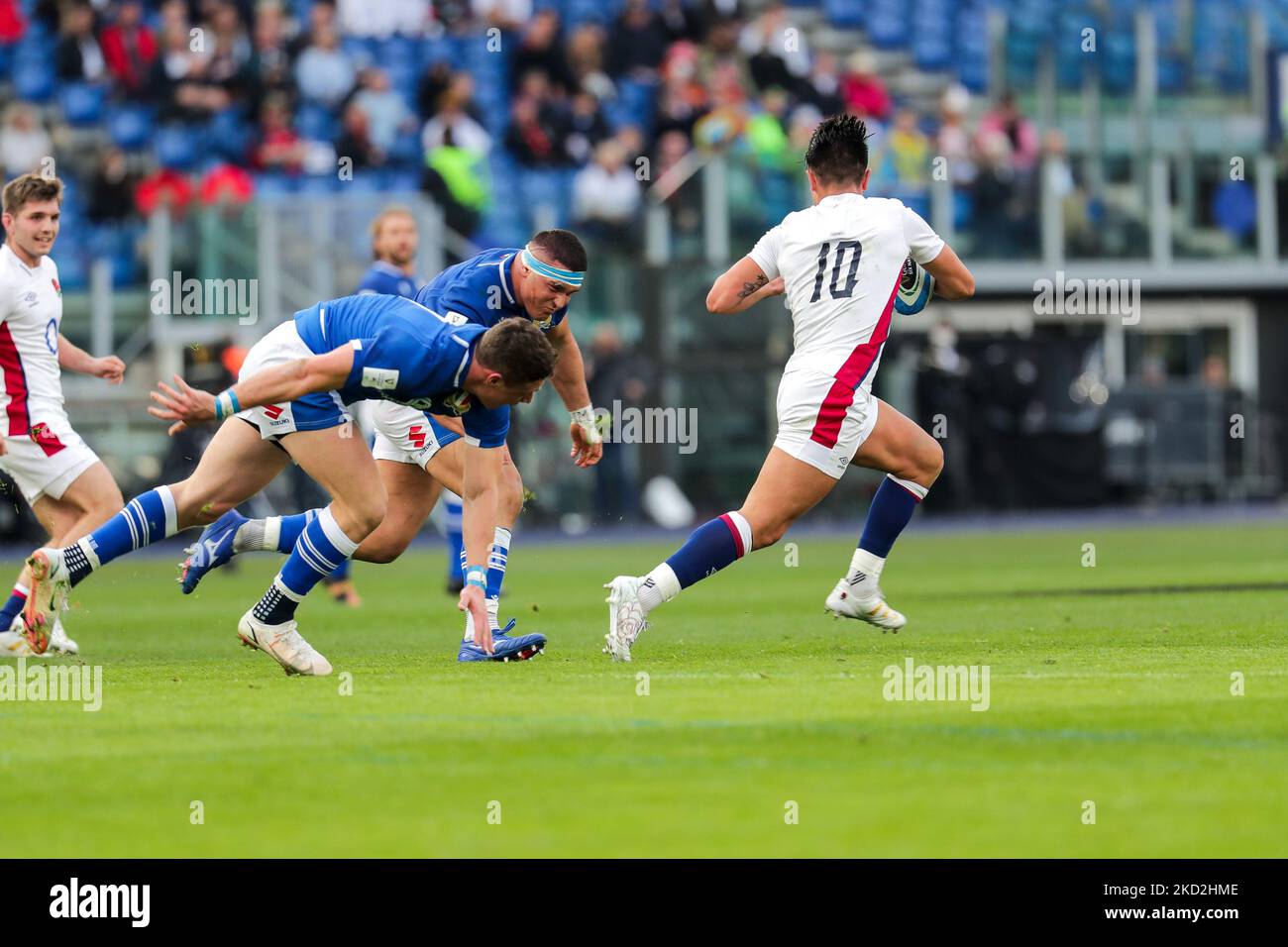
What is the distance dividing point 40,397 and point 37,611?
2049 mm

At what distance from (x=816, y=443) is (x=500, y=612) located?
4358 mm

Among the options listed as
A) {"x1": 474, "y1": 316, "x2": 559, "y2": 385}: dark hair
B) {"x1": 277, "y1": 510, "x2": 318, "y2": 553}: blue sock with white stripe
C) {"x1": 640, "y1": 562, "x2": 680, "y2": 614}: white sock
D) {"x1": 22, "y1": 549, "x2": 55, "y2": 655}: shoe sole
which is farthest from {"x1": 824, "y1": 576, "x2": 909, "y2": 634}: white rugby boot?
{"x1": 22, "y1": 549, "x2": 55, "y2": 655}: shoe sole

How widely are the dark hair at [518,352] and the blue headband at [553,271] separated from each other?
49.3 inches

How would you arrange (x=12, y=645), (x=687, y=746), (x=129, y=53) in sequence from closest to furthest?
(x=687, y=746)
(x=12, y=645)
(x=129, y=53)

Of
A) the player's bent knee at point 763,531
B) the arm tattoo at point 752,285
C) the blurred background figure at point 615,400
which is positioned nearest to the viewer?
the player's bent knee at point 763,531

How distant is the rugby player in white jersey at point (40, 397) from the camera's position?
10594 millimetres

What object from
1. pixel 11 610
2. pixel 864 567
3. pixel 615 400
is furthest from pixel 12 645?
pixel 615 400

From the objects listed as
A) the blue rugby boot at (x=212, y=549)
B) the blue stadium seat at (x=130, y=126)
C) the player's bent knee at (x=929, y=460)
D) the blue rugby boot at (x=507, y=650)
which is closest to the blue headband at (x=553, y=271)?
the blue rugby boot at (x=507, y=650)

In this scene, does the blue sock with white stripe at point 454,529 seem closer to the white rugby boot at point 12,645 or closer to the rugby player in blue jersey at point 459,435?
the rugby player in blue jersey at point 459,435

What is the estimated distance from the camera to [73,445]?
10883mm

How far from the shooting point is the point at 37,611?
29.9ft

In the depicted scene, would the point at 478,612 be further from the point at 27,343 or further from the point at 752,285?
the point at 27,343
